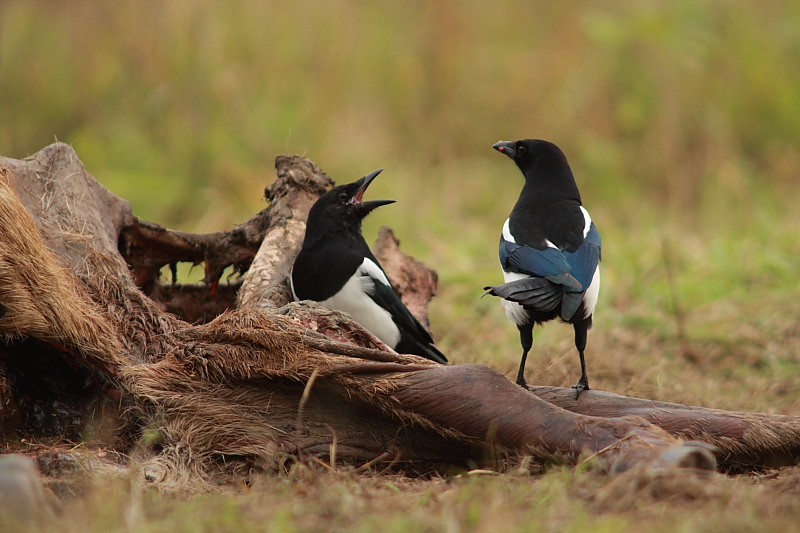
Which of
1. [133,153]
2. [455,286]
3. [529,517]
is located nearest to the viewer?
[529,517]

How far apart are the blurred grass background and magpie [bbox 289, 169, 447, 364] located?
6.02 feet

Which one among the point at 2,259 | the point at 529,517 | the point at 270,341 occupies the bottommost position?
the point at 529,517

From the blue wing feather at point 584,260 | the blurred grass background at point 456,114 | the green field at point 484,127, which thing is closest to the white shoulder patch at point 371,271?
the green field at point 484,127

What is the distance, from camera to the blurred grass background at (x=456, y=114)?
7.32m

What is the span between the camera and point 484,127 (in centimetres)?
951

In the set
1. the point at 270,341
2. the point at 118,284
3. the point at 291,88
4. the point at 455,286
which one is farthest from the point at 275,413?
the point at 291,88

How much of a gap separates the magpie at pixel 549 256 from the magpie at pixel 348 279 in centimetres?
48

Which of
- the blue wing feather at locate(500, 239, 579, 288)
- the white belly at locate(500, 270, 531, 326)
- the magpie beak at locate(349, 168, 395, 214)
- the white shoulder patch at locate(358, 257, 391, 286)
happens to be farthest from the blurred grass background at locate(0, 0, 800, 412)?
the blue wing feather at locate(500, 239, 579, 288)

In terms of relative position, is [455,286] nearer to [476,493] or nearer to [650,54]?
[650,54]

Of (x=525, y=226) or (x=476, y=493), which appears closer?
(x=476, y=493)

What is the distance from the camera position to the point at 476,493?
229 centimetres

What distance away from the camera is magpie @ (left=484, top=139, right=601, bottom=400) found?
3701 mm

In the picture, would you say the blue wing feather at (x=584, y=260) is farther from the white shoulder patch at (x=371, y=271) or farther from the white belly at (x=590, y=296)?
the white shoulder patch at (x=371, y=271)

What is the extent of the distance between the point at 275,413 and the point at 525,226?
155 centimetres
